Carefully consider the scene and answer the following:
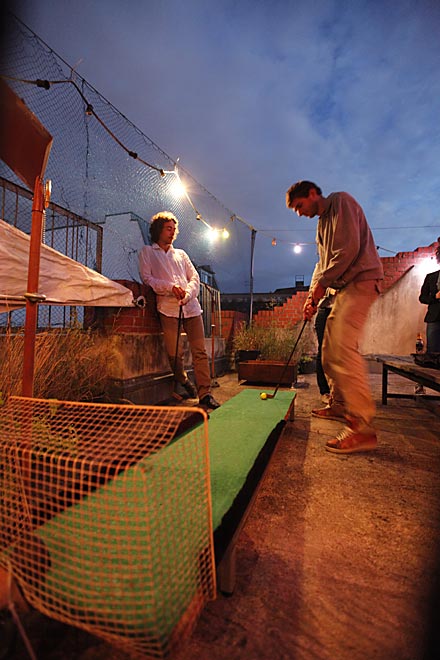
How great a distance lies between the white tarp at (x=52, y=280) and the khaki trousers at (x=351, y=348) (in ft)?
6.27

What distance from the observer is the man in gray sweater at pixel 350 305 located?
221cm

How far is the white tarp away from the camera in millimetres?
2088

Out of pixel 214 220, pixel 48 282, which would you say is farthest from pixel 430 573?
pixel 214 220

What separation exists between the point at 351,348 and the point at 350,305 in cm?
31

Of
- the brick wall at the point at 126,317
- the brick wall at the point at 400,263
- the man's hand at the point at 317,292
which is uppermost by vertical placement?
the brick wall at the point at 400,263

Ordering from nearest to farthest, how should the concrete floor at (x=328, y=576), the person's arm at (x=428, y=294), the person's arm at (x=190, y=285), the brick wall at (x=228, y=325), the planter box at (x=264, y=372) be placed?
1. the concrete floor at (x=328, y=576)
2. the person's arm at (x=190, y=285)
3. the person's arm at (x=428, y=294)
4. the planter box at (x=264, y=372)
5. the brick wall at (x=228, y=325)

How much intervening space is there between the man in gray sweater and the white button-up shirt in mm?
1580

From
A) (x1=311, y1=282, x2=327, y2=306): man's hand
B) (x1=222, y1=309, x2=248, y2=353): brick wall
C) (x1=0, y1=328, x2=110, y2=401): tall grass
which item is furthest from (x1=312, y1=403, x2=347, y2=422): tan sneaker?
(x1=222, y1=309, x2=248, y2=353): brick wall

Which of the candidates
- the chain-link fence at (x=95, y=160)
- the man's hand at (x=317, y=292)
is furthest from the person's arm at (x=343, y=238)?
the chain-link fence at (x=95, y=160)

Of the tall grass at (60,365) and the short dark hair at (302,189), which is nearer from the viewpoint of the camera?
the tall grass at (60,365)

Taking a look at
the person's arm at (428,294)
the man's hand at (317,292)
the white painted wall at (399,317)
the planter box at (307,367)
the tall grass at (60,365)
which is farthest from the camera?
the white painted wall at (399,317)

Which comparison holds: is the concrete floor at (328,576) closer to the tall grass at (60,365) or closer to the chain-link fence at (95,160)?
the tall grass at (60,365)

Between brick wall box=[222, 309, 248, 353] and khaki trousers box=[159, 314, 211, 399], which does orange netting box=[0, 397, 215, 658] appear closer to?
khaki trousers box=[159, 314, 211, 399]

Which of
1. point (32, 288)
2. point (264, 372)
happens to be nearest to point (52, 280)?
point (32, 288)
